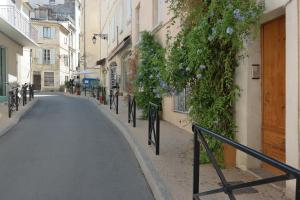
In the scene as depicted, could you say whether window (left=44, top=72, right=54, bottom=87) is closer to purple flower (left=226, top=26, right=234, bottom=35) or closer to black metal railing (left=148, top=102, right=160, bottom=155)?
black metal railing (left=148, top=102, right=160, bottom=155)

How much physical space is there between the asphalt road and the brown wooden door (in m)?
1.86

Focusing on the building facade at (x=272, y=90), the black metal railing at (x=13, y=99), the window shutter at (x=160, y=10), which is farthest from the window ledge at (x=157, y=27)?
the building facade at (x=272, y=90)

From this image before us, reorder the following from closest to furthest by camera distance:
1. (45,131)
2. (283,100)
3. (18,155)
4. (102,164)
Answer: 1. (283,100)
2. (102,164)
3. (18,155)
4. (45,131)

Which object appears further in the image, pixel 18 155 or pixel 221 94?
pixel 18 155

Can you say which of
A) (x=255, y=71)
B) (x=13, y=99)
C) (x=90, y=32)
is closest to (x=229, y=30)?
(x=255, y=71)

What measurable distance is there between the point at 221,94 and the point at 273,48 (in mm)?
1185

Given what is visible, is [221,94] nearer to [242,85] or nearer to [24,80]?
[242,85]

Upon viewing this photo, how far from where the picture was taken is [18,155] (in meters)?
7.97

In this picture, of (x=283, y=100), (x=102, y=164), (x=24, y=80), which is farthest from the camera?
(x=24, y=80)

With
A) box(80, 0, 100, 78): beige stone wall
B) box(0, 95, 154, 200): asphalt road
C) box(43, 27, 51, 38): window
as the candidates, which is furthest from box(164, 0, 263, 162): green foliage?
box(43, 27, 51, 38): window

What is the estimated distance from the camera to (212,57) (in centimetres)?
650

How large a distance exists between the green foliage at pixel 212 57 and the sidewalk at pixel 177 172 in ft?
1.82

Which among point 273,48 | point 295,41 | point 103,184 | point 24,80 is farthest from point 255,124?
point 24,80

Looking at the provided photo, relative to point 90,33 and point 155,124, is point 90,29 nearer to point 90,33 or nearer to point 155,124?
point 90,33
